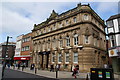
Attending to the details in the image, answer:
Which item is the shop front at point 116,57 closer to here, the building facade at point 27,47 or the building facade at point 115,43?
the building facade at point 115,43

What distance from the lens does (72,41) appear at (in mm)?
24594

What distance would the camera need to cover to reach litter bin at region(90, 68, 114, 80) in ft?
31.0

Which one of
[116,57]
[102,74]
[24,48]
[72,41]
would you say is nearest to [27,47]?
[24,48]

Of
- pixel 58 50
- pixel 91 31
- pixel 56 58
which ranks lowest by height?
pixel 56 58

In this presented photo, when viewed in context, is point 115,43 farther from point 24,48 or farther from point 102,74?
point 24,48

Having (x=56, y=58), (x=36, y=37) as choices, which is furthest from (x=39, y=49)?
(x=56, y=58)

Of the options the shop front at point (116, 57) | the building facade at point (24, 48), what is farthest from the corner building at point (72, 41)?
the building facade at point (24, 48)

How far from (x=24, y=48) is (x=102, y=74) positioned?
38130mm

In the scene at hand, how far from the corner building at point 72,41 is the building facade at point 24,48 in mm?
7483

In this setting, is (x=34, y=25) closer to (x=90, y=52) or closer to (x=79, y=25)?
(x=79, y=25)

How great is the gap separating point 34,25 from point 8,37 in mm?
23673

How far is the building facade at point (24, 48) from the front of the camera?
131 ft

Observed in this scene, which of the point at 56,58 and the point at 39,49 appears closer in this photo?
the point at 56,58

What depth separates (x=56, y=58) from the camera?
27.2m
